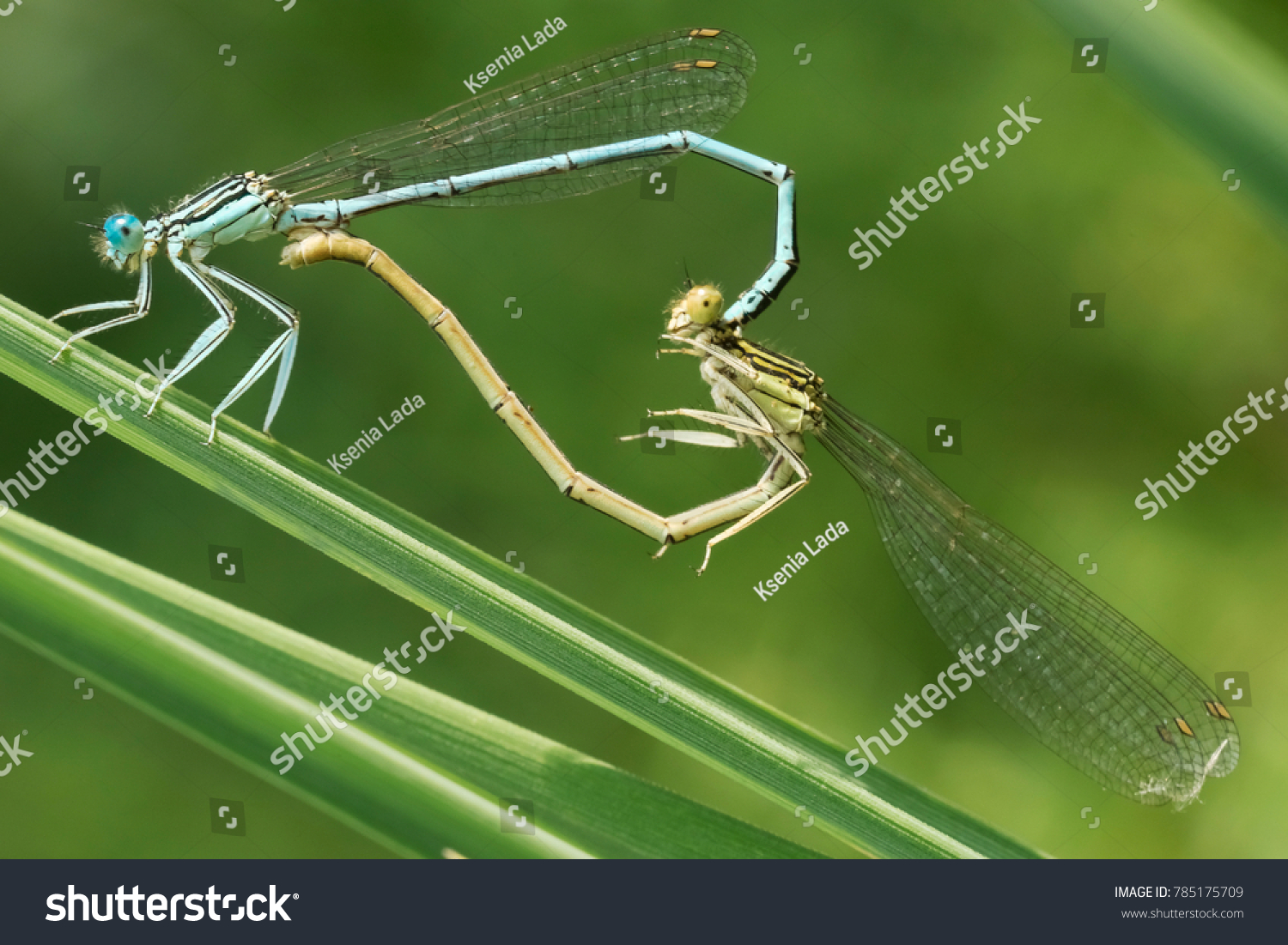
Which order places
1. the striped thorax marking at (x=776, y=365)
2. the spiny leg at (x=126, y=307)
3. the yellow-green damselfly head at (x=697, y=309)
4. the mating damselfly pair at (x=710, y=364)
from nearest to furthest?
1. the spiny leg at (x=126, y=307)
2. the mating damselfly pair at (x=710, y=364)
3. the yellow-green damselfly head at (x=697, y=309)
4. the striped thorax marking at (x=776, y=365)

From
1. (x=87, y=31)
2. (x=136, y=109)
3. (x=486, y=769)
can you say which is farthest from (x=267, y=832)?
(x=87, y=31)

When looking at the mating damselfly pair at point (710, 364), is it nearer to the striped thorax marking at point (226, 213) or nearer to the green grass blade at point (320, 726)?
the striped thorax marking at point (226, 213)

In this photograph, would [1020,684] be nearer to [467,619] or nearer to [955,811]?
[955,811]

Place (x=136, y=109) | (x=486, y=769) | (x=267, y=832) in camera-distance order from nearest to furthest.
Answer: (x=486, y=769), (x=267, y=832), (x=136, y=109)

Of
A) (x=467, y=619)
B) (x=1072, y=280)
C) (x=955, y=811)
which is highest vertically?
(x=1072, y=280)

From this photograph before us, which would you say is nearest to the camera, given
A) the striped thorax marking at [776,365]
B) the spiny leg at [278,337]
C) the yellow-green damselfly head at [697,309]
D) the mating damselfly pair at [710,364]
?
the spiny leg at [278,337]

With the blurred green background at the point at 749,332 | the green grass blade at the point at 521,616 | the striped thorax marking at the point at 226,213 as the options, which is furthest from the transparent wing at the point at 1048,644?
the striped thorax marking at the point at 226,213

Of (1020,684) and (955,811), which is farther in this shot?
(1020,684)

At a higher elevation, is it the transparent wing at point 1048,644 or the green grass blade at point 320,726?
the green grass blade at point 320,726

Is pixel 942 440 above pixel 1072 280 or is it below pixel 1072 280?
below
